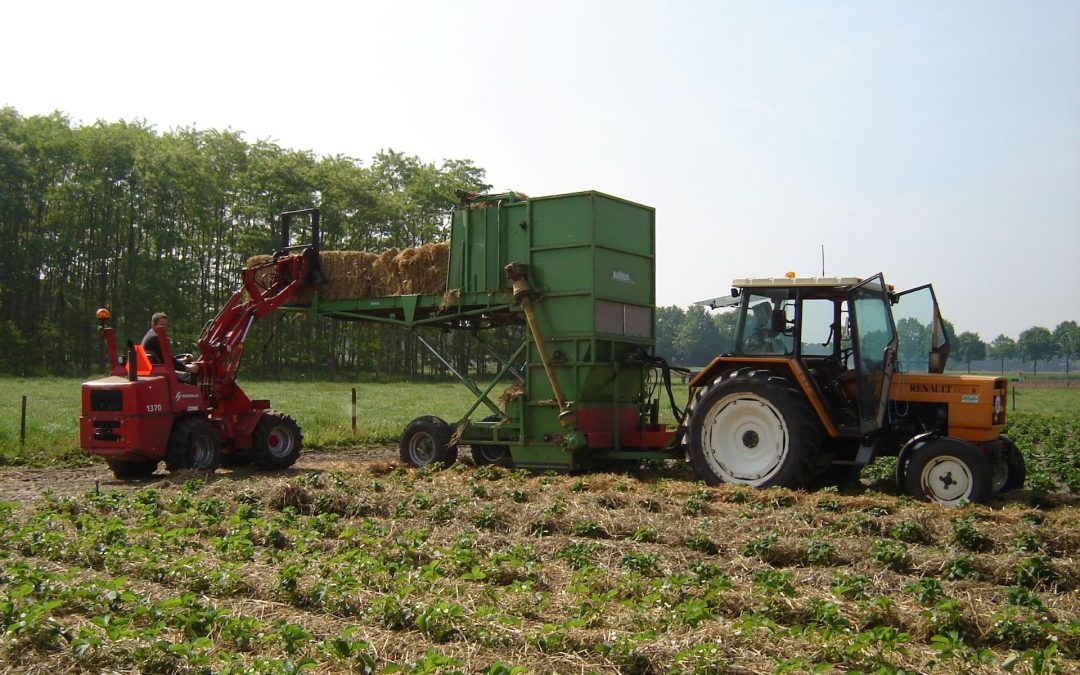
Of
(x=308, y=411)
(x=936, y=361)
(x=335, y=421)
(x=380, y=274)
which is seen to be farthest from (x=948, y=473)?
(x=308, y=411)

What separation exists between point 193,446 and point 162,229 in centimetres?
4148

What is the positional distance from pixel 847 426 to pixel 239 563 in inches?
276

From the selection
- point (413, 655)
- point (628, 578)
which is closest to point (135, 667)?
point (413, 655)

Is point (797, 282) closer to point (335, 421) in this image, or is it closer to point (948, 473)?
point (948, 473)

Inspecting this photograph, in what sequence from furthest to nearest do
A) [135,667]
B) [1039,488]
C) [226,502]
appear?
[1039,488]
[226,502]
[135,667]

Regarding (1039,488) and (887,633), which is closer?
(887,633)

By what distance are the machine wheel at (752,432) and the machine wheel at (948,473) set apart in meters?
1.15

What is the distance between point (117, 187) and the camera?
5025cm

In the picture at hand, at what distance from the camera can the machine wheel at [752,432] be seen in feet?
34.5

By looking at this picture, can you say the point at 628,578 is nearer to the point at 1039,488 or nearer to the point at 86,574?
the point at 86,574

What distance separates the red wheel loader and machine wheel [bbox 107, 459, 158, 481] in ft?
0.04

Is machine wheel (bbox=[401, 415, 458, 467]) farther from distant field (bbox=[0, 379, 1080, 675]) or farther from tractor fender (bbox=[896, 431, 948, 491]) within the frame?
tractor fender (bbox=[896, 431, 948, 491])

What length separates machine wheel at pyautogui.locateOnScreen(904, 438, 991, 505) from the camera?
31.1ft

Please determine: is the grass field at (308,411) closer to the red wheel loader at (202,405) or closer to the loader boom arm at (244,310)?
the red wheel loader at (202,405)
